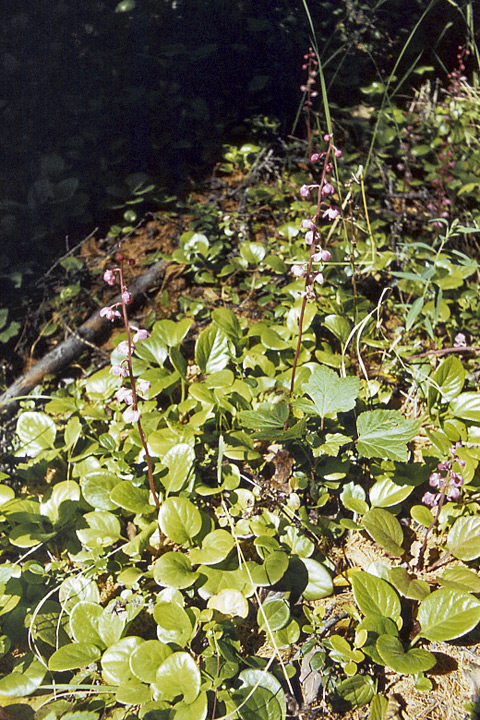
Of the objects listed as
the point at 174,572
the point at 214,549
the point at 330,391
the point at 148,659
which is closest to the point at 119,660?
the point at 148,659

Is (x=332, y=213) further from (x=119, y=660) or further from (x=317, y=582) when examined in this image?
(x=119, y=660)

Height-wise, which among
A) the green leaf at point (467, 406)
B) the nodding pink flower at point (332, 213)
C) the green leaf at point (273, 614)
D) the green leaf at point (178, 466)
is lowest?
the green leaf at point (467, 406)

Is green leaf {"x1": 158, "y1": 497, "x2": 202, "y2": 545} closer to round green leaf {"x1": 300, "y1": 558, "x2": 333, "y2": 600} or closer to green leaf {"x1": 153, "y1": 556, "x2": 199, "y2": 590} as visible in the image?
green leaf {"x1": 153, "y1": 556, "x2": 199, "y2": 590}

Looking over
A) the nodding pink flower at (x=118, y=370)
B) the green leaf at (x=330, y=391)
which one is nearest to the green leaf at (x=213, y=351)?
the green leaf at (x=330, y=391)

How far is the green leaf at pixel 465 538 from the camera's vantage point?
1.47 metres

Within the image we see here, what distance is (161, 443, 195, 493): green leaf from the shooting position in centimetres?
166

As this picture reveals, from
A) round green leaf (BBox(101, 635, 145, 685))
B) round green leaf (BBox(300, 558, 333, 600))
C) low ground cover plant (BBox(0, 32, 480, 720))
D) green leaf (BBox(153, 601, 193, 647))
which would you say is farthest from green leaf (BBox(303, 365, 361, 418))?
round green leaf (BBox(101, 635, 145, 685))

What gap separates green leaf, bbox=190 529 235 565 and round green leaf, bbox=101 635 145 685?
276 millimetres

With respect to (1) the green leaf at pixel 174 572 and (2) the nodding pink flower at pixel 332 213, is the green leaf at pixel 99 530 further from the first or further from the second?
(2) the nodding pink flower at pixel 332 213

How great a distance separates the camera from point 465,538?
151 cm

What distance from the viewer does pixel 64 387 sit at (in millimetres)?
2357

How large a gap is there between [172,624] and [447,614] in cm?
78

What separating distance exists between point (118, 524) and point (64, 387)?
94 centimetres

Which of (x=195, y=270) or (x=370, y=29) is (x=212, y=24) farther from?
(x=195, y=270)
